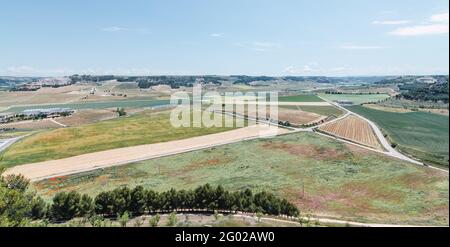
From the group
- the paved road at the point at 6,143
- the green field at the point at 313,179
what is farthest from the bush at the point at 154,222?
the paved road at the point at 6,143

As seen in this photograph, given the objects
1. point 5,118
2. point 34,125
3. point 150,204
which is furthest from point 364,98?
point 150,204

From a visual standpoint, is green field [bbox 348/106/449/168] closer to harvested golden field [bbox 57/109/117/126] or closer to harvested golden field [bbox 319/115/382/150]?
harvested golden field [bbox 319/115/382/150]

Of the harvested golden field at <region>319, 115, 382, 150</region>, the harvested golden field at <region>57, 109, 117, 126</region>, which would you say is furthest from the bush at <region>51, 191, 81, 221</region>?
the harvested golden field at <region>57, 109, 117, 126</region>

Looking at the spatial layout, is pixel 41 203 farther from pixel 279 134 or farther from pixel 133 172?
pixel 279 134

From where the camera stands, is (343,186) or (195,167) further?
(195,167)

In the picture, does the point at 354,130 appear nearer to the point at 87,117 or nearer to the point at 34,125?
the point at 87,117
